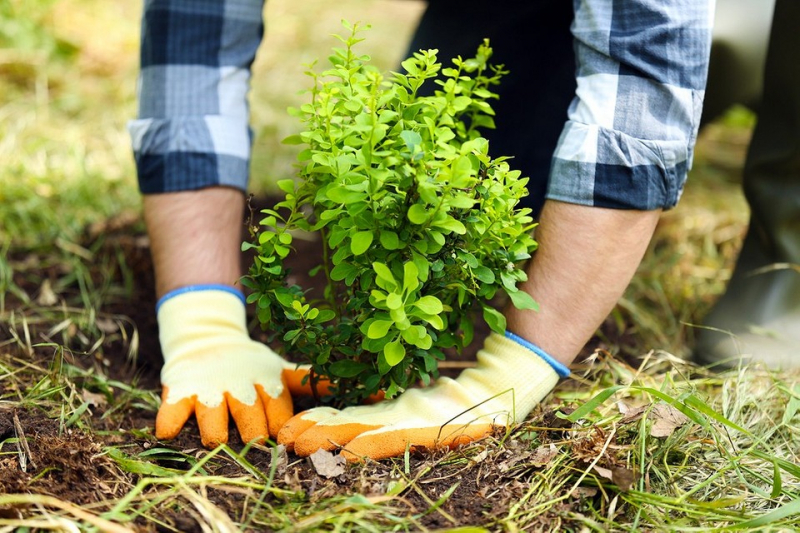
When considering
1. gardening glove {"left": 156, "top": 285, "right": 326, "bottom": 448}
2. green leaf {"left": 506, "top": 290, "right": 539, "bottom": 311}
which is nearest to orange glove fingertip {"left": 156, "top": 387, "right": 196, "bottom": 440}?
gardening glove {"left": 156, "top": 285, "right": 326, "bottom": 448}

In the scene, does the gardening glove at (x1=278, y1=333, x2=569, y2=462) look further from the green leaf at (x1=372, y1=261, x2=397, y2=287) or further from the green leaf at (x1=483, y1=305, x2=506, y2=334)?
the green leaf at (x1=372, y1=261, x2=397, y2=287)

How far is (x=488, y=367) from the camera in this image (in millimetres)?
1335

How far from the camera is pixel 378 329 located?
3.58 ft

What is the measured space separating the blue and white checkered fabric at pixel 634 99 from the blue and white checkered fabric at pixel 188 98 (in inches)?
30.8

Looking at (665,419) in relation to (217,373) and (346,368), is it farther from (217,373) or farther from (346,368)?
(217,373)

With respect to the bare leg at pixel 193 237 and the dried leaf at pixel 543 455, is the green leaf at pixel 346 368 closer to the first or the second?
the dried leaf at pixel 543 455

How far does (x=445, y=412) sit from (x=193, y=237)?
0.70 m

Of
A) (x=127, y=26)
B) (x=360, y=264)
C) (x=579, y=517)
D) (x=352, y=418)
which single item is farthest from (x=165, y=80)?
(x=127, y=26)

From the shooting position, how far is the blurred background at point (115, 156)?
202 centimetres

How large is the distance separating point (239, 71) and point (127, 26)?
272cm

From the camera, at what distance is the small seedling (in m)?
1.07

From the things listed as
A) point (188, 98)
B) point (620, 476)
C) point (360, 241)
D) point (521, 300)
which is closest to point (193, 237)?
point (188, 98)

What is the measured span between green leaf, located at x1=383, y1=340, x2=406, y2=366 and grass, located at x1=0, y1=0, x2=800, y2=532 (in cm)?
19

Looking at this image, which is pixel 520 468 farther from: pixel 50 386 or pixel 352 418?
pixel 50 386
